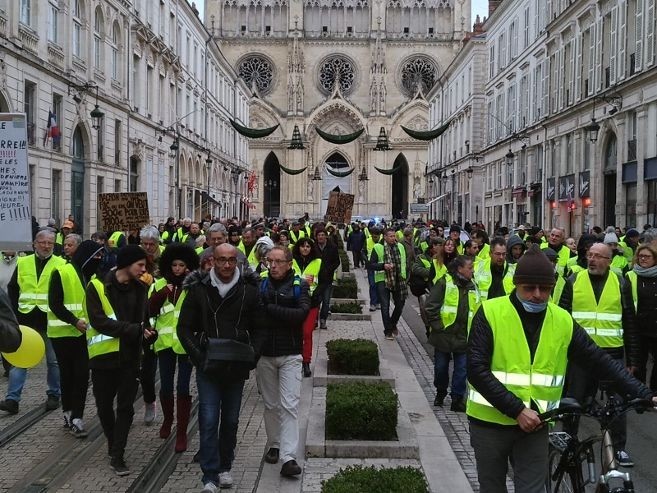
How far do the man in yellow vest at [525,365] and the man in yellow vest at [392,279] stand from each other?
922 cm

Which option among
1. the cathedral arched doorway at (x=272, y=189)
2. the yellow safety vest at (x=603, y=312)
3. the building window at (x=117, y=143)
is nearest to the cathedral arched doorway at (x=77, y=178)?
the building window at (x=117, y=143)

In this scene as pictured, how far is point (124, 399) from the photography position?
666 centimetres

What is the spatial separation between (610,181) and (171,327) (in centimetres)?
2554

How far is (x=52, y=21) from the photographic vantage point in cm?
2570

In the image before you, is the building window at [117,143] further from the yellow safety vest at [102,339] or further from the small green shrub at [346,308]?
the yellow safety vest at [102,339]

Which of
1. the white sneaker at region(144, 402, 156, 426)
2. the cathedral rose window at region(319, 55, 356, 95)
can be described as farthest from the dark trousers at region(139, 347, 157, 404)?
the cathedral rose window at region(319, 55, 356, 95)

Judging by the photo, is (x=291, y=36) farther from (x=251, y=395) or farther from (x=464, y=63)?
(x=251, y=395)

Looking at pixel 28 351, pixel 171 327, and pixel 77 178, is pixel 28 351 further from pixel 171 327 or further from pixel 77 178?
pixel 77 178

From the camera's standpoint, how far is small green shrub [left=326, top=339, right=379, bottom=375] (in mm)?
9688

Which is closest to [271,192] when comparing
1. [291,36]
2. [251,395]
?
[291,36]

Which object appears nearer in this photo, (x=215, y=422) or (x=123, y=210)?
(x=215, y=422)

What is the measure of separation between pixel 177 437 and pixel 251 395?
2394mm

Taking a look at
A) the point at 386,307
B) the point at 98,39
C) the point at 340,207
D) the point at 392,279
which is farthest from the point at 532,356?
the point at 98,39

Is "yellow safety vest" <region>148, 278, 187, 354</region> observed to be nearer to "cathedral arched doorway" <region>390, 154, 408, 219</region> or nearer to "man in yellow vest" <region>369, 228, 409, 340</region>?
"man in yellow vest" <region>369, 228, 409, 340</region>
